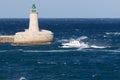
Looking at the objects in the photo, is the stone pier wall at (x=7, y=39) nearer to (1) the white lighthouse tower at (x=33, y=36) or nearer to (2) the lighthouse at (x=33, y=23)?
(1) the white lighthouse tower at (x=33, y=36)

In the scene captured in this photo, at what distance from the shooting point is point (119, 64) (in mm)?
83938

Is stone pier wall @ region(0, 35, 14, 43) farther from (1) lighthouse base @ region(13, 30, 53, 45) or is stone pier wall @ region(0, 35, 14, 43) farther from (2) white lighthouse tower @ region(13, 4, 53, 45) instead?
(1) lighthouse base @ region(13, 30, 53, 45)

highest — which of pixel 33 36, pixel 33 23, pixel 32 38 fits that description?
pixel 33 23

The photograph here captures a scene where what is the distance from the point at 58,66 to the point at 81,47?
31.2 metres

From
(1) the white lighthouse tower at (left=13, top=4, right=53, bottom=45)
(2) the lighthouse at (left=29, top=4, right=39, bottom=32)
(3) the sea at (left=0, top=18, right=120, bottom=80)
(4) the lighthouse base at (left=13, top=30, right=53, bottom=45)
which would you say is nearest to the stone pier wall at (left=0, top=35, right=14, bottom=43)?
(1) the white lighthouse tower at (left=13, top=4, right=53, bottom=45)

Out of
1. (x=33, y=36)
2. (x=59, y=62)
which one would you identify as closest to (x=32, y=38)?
(x=33, y=36)

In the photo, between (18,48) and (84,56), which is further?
(18,48)

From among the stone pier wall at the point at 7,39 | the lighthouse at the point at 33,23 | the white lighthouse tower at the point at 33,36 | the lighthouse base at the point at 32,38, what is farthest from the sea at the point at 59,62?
the stone pier wall at the point at 7,39

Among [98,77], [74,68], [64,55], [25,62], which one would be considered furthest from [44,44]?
[98,77]

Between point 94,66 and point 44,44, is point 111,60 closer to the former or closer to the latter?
point 94,66

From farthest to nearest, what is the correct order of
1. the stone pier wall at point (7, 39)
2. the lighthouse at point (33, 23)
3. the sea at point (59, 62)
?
the stone pier wall at point (7, 39)
the lighthouse at point (33, 23)
the sea at point (59, 62)

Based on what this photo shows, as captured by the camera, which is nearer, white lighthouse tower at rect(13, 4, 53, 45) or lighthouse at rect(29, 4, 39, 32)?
white lighthouse tower at rect(13, 4, 53, 45)

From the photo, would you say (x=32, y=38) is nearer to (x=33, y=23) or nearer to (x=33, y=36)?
(x=33, y=36)

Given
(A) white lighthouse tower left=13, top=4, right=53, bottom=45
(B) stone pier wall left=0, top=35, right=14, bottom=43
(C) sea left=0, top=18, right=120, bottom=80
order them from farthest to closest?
(B) stone pier wall left=0, top=35, right=14, bottom=43
(A) white lighthouse tower left=13, top=4, right=53, bottom=45
(C) sea left=0, top=18, right=120, bottom=80
